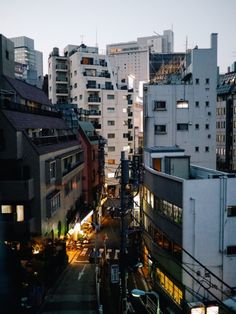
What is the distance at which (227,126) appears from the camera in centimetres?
6919

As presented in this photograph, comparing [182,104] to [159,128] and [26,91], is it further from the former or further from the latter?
[26,91]

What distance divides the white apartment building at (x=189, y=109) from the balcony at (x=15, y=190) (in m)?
25.2

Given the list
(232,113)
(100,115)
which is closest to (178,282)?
(232,113)

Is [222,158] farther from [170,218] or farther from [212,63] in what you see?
[170,218]

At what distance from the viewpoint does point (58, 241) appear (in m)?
37.2

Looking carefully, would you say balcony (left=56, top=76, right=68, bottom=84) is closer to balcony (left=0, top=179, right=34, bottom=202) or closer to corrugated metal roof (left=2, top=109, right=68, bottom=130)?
corrugated metal roof (left=2, top=109, right=68, bottom=130)

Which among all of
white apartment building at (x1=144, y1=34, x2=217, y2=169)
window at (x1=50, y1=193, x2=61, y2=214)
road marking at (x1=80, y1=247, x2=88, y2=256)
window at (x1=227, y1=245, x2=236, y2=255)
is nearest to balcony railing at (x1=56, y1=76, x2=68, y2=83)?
white apartment building at (x1=144, y1=34, x2=217, y2=169)

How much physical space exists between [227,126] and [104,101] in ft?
89.4

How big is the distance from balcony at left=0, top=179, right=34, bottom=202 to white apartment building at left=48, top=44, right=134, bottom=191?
47421 mm

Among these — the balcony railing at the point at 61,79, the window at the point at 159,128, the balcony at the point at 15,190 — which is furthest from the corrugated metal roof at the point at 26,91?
the balcony railing at the point at 61,79

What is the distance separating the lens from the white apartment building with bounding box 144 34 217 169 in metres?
51.0

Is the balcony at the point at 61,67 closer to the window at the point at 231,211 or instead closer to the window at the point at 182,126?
the window at the point at 182,126

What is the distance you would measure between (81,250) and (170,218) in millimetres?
18477

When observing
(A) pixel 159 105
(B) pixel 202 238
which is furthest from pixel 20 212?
(A) pixel 159 105
